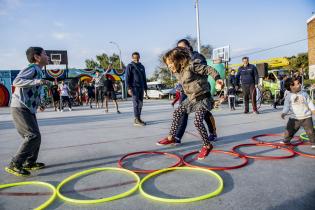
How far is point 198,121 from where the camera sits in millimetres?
4254

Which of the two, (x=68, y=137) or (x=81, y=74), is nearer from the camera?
(x=68, y=137)

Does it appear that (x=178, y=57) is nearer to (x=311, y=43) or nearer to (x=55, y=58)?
(x=55, y=58)

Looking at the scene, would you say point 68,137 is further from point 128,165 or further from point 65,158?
point 128,165

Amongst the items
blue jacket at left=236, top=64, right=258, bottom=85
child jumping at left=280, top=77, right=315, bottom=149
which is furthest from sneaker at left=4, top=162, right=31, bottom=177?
blue jacket at left=236, top=64, right=258, bottom=85

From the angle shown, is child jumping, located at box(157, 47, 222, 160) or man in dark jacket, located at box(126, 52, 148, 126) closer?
child jumping, located at box(157, 47, 222, 160)

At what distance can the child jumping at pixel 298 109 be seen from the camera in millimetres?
4484

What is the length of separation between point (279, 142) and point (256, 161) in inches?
57.6

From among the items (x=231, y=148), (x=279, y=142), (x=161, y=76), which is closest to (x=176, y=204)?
(x=231, y=148)

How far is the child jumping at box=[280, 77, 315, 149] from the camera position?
→ 448cm

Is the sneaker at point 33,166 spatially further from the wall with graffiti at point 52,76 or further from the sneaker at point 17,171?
the wall with graffiti at point 52,76

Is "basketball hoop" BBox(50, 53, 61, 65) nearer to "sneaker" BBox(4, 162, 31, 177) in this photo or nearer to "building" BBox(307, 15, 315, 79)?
"sneaker" BBox(4, 162, 31, 177)

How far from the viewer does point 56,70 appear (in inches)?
1085

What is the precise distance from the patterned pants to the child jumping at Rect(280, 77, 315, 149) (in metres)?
1.55

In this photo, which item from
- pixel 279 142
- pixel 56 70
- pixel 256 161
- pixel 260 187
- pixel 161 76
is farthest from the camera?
pixel 161 76
